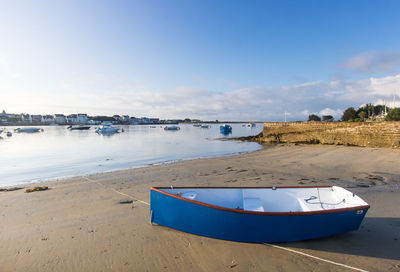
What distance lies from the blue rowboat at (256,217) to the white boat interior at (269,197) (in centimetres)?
3

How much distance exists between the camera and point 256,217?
4773 millimetres

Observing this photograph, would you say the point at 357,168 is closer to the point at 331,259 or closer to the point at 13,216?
the point at 331,259

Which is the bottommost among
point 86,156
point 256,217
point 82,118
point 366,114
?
point 86,156

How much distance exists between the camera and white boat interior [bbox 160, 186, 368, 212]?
618 cm

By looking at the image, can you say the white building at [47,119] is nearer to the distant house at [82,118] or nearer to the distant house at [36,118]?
the distant house at [36,118]

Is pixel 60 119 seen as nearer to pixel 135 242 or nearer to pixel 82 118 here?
pixel 82 118

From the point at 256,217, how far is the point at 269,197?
1966 mm

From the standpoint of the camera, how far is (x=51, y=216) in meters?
7.03

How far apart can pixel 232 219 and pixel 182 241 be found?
55.7 inches

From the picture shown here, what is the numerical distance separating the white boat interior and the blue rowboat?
3cm

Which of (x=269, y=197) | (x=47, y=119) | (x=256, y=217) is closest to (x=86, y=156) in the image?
(x=269, y=197)

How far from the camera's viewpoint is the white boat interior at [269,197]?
6180 millimetres

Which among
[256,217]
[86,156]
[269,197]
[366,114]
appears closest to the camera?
[256,217]

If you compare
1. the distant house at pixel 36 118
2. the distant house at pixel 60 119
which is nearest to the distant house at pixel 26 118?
the distant house at pixel 36 118
